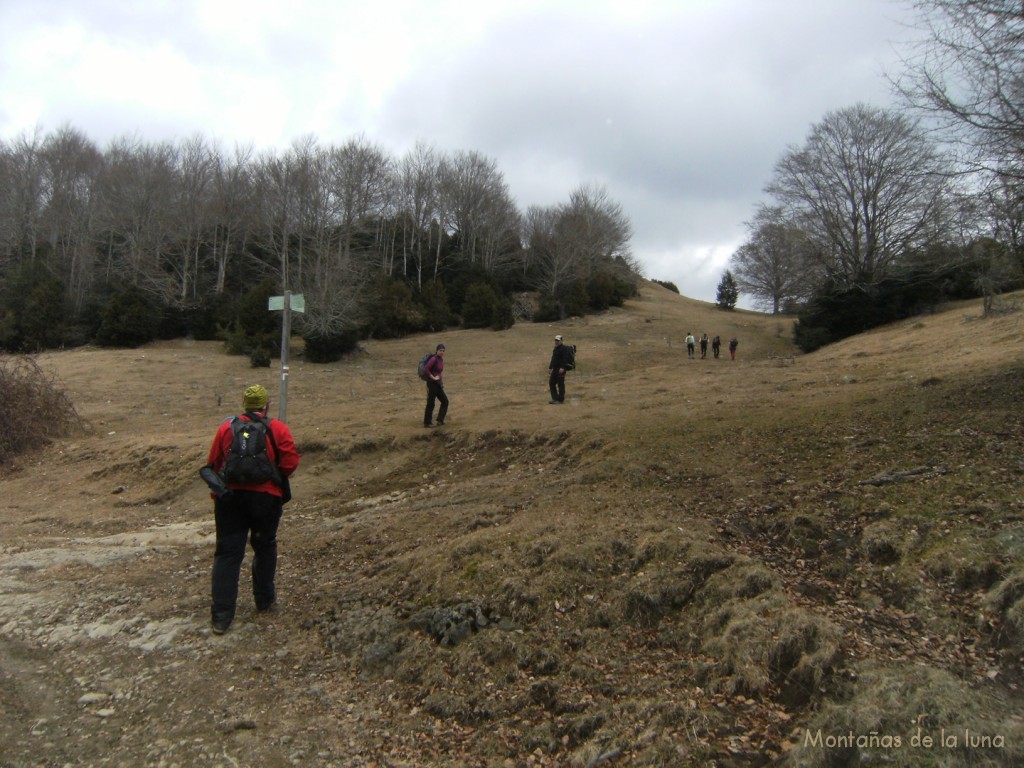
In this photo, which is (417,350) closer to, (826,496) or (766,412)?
(766,412)

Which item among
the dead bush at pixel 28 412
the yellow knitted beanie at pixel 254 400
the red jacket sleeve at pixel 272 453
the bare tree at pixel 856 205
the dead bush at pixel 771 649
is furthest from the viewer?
the bare tree at pixel 856 205

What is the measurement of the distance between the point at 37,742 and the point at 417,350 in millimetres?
32503

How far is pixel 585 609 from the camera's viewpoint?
4320 mm

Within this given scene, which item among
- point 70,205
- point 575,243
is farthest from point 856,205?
point 70,205

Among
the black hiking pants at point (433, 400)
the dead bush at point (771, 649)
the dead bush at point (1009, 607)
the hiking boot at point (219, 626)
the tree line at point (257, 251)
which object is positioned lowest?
the hiking boot at point (219, 626)

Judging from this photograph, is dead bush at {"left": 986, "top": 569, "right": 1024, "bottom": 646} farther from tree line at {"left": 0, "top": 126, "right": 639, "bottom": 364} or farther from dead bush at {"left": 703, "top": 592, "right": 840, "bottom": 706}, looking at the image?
tree line at {"left": 0, "top": 126, "right": 639, "bottom": 364}

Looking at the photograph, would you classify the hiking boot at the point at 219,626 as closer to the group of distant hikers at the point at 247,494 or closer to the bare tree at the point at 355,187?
the group of distant hikers at the point at 247,494

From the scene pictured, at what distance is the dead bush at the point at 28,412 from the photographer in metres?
12.2

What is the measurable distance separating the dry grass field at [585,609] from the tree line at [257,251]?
24.4 metres

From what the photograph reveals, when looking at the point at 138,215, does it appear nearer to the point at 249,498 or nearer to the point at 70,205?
the point at 70,205

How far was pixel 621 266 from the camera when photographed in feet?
215

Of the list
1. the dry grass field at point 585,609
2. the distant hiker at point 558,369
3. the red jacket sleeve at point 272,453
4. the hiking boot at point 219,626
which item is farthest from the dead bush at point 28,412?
the distant hiker at point 558,369

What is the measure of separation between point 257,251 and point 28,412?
37.6m

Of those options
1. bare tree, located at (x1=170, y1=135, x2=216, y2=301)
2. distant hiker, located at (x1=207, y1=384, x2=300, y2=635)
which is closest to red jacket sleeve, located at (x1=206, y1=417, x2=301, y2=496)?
distant hiker, located at (x1=207, y1=384, x2=300, y2=635)
